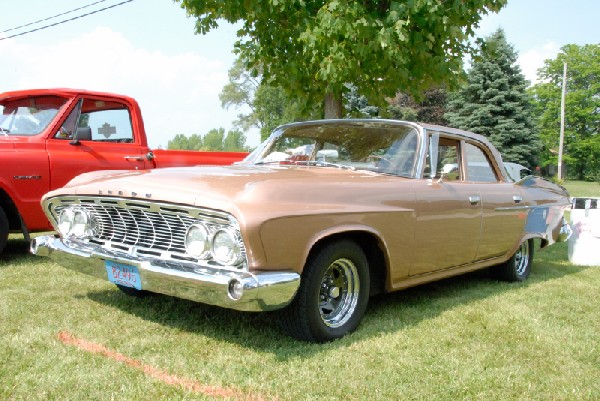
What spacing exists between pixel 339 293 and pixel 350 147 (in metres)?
1.31

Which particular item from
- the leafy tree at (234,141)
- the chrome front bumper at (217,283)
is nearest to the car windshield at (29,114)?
→ the chrome front bumper at (217,283)

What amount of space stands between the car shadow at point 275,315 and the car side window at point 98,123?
7.76 ft

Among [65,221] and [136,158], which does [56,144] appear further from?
[65,221]

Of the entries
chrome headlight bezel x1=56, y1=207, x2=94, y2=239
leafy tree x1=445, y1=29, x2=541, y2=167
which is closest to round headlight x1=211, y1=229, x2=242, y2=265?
chrome headlight bezel x1=56, y1=207, x2=94, y2=239

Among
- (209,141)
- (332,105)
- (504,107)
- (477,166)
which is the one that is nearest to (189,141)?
(209,141)

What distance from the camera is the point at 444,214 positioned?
4.45m

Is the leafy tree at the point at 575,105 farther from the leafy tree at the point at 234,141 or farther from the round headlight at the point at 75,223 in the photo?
the round headlight at the point at 75,223

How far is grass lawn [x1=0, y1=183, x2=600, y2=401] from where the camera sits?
2.86 metres

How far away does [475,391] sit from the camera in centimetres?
293

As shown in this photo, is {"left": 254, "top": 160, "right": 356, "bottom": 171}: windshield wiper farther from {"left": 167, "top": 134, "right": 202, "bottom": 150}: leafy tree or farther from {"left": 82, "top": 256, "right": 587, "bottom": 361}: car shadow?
{"left": 167, "top": 134, "right": 202, "bottom": 150}: leafy tree

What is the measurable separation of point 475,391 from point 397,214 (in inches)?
54.3

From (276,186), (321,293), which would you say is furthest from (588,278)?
(276,186)

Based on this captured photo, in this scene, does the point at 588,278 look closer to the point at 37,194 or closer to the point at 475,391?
the point at 475,391

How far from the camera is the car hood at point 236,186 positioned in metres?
3.18
